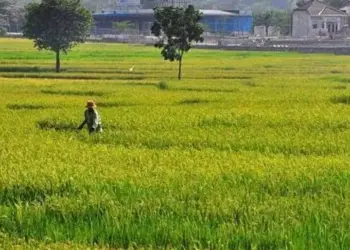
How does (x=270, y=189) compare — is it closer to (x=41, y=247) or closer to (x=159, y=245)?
(x=159, y=245)

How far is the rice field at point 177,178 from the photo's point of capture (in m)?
9.45

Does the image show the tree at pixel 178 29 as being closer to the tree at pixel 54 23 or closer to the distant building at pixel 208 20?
the tree at pixel 54 23

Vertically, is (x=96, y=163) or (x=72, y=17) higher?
(x=72, y=17)

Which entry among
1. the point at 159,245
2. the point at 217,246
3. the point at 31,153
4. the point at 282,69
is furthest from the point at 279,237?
the point at 282,69

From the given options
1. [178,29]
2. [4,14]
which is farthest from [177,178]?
[4,14]

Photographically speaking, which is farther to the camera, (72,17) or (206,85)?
(72,17)

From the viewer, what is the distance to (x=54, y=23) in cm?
5388

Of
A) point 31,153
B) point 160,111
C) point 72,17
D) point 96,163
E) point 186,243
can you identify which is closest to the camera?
point 186,243

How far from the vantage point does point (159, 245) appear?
30.4 ft

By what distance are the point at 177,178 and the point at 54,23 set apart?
43.4 m

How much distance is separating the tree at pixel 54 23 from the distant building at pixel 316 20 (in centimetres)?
5500

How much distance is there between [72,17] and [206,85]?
2343 centimetres

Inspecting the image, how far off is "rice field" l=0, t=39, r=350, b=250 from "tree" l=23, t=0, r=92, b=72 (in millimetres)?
30092

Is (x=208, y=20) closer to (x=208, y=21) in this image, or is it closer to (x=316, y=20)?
(x=208, y=21)
